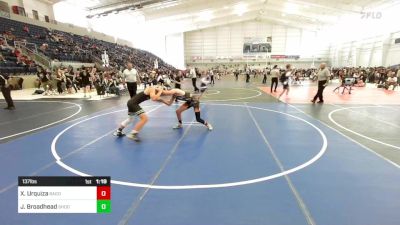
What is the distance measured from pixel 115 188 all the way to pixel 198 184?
1.23 m

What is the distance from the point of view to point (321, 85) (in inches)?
479

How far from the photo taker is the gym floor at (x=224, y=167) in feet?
10.5

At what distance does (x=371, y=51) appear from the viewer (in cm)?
3819

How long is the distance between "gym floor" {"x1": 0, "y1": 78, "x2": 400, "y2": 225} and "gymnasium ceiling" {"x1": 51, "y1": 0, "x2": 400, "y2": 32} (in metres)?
26.5

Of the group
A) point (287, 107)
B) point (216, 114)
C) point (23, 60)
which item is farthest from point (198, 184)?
point (23, 60)

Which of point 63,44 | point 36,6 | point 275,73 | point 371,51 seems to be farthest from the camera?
point 371,51

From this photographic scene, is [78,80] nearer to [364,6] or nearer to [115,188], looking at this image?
[115,188]

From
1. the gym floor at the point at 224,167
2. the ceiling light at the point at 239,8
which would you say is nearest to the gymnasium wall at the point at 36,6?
the gym floor at the point at 224,167

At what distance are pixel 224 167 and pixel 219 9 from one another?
3937cm

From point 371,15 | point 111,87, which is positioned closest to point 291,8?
point 371,15

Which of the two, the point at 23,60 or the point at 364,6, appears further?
the point at 364,6

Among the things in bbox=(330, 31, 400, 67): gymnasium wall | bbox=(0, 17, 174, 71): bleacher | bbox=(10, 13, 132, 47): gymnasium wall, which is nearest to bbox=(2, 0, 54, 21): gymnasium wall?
bbox=(10, 13, 132, 47): gymnasium wall

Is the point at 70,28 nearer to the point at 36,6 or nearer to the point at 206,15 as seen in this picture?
the point at 36,6

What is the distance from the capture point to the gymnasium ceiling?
30.9 m
